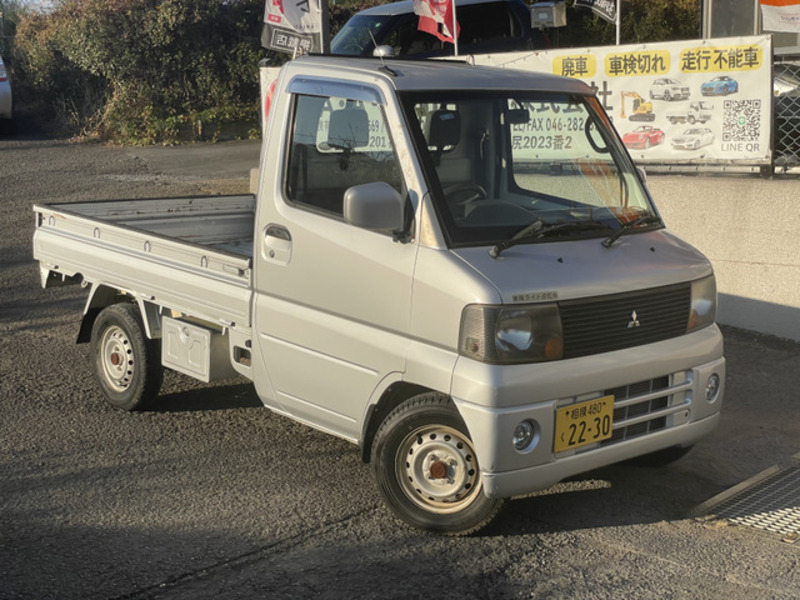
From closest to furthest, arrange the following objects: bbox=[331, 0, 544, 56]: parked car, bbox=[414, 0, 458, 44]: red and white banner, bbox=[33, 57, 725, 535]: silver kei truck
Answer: bbox=[33, 57, 725, 535]: silver kei truck → bbox=[414, 0, 458, 44]: red and white banner → bbox=[331, 0, 544, 56]: parked car

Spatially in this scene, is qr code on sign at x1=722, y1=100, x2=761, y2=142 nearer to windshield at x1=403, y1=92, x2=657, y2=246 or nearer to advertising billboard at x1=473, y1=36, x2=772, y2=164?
advertising billboard at x1=473, y1=36, x2=772, y2=164

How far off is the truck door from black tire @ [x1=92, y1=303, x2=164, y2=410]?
117cm

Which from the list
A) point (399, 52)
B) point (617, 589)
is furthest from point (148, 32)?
point (617, 589)

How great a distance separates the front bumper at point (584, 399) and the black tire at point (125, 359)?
8.41 ft

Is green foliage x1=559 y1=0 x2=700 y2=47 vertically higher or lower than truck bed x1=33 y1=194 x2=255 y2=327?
higher

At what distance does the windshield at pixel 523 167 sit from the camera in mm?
4883

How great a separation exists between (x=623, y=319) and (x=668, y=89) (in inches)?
183

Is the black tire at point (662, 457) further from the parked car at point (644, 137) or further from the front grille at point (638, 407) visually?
the parked car at point (644, 137)

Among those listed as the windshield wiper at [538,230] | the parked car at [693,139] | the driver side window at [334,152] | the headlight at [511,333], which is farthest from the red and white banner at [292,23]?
the headlight at [511,333]

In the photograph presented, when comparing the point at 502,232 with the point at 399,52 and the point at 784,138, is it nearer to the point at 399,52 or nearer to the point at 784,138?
the point at 784,138

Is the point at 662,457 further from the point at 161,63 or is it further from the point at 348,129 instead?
the point at 161,63

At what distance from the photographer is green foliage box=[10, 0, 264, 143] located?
2003 cm

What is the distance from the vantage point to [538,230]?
480 centimetres

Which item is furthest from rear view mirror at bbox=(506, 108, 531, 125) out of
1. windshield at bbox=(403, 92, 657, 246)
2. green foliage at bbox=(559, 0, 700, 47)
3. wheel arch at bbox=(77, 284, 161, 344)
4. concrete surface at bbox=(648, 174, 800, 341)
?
green foliage at bbox=(559, 0, 700, 47)
